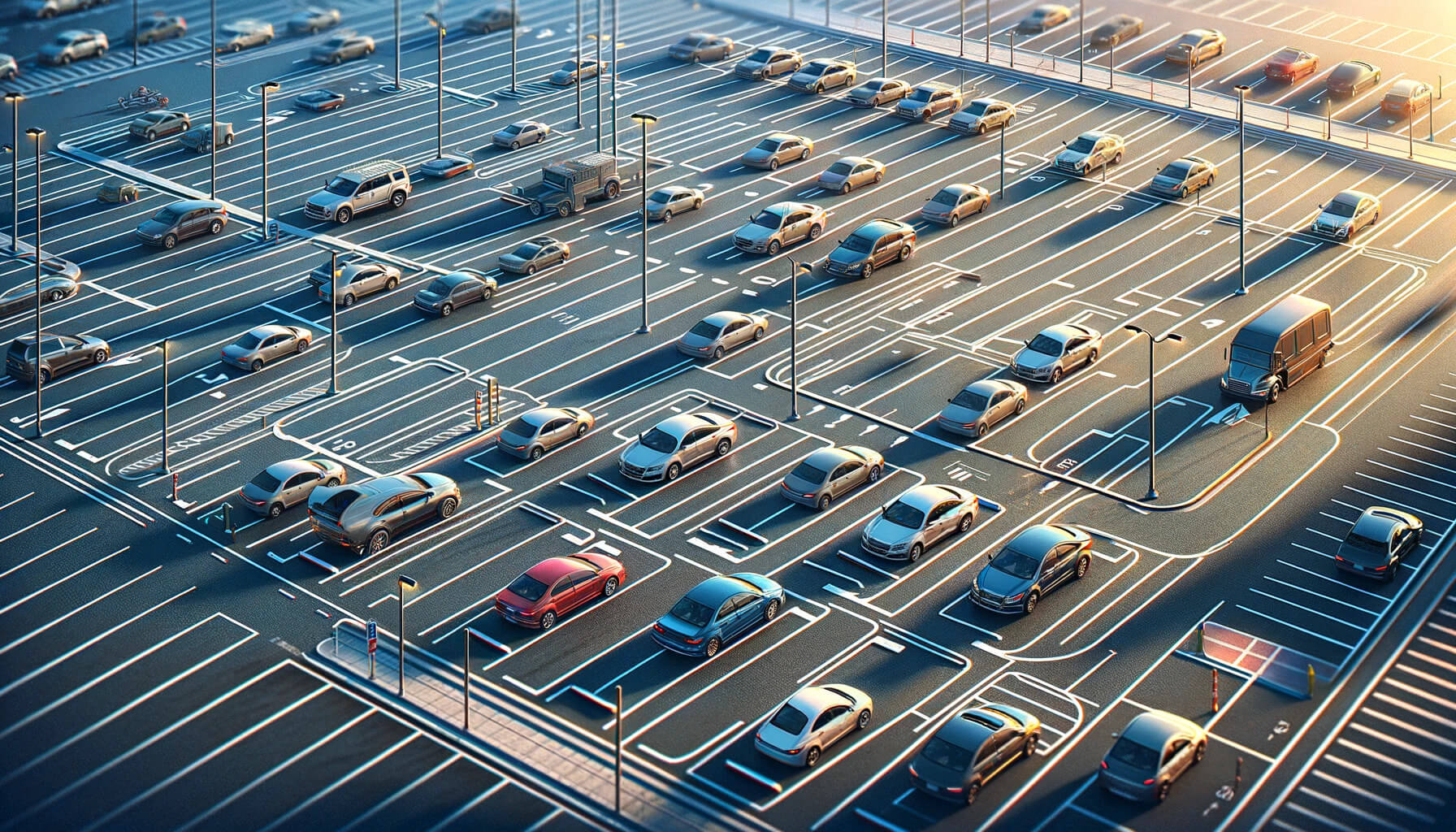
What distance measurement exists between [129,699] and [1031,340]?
134ft

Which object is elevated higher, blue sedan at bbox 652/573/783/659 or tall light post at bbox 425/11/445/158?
tall light post at bbox 425/11/445/158

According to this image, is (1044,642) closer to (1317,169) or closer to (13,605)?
(13,605)

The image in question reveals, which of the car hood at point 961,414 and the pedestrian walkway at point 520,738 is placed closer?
the pedestrian walkway at point 520,738

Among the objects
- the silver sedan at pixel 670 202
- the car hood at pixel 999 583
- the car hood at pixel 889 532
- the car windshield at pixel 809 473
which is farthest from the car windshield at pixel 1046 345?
the silver sedan at pixel 670 202

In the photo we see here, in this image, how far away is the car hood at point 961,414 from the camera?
7462cm

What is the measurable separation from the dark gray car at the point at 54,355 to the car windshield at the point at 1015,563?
40474mm

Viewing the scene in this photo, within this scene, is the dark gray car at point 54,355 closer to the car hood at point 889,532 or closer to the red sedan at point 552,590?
the red sedan at point 552,590

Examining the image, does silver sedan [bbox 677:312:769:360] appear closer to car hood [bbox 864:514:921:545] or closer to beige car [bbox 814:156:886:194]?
car hood [bbox 864:514:921:545]

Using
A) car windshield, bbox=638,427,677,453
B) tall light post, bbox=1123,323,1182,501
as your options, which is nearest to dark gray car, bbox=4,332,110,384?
car windshield, bbox=638,427,677,453

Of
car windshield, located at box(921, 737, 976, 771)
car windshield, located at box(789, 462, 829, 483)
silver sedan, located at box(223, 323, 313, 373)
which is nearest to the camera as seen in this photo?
car windshield, located at box(921, 737, 976, 771)

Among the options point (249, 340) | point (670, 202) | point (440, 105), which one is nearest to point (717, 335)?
point (670, 202)

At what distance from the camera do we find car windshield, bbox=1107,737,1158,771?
5266 cm

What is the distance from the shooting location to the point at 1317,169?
105m

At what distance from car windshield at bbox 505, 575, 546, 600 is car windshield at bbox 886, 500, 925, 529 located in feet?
42.2
